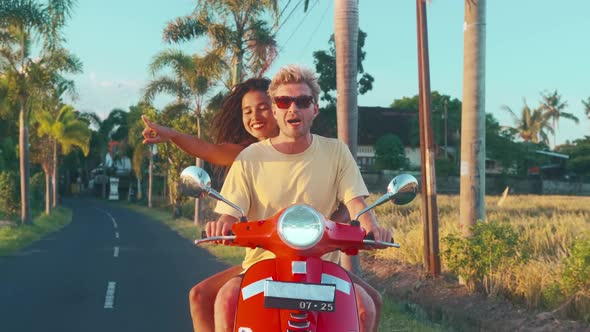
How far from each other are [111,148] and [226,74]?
52.6 meters

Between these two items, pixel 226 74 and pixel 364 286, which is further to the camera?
pixel 226 74

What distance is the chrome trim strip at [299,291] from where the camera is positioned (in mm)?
2559

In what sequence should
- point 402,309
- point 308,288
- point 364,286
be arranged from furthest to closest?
point 402,309, point 364,286, point 308,288

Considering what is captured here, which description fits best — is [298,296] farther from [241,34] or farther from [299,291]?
[241,34]

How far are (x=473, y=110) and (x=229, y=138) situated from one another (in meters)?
4.58

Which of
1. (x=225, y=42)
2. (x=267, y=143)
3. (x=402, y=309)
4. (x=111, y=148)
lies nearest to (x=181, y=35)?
(x=225, y=42)

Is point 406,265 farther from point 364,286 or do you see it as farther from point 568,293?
point 364,286

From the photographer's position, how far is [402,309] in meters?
8.24

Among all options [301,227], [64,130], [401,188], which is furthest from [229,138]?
[64,130]

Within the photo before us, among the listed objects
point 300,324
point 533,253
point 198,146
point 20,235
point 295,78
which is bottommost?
point 20,235

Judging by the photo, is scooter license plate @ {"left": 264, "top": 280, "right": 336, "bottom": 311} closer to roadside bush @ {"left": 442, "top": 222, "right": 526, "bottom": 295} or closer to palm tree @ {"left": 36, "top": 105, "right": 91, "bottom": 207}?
roadside bush @ {"left": 442, "top": 222, "right": 526, "bottom": 295}

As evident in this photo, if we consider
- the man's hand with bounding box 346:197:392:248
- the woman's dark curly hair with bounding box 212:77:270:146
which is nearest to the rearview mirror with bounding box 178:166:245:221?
the man's hand with bounding box 346:197:392:248

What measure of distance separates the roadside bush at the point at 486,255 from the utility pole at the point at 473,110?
0.36 meters

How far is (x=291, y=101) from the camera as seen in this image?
10.3 feet
